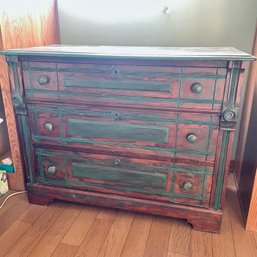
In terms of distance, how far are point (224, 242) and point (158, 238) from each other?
331mm

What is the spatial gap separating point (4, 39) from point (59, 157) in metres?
0.71

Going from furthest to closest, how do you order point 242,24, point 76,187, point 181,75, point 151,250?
point 242,24
point 76,187
point 151,250
point 181,75

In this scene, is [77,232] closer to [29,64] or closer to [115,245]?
[115,245]

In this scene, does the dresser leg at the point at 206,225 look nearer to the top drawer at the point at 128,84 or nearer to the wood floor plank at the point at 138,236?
the wood floor plank at the point at 138,236

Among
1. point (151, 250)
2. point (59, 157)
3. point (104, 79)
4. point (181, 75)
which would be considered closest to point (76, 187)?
point (59, 157)

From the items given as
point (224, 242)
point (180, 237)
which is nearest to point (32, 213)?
point (180, 237)

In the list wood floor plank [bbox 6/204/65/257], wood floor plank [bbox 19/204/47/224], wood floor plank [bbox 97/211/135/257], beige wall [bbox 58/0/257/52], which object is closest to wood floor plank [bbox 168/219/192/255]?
wood floor plank [bbox 97/211/135/257]

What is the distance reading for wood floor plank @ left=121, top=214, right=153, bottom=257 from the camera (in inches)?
53.0

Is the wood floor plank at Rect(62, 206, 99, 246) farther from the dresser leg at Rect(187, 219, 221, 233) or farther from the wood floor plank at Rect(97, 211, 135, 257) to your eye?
the dresser leg at Rect(187, 219, 221, 233)

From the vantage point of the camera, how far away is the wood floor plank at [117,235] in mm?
1349

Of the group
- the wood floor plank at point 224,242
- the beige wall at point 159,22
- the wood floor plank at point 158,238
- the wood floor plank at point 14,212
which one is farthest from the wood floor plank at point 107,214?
the beige wall at point 159,22

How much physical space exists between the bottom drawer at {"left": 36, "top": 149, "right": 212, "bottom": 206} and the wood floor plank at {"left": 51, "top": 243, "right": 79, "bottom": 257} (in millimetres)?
322

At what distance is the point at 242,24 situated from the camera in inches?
67.6

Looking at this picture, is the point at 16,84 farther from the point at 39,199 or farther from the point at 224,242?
the point at 224,242
